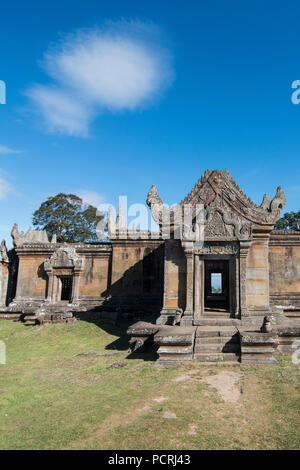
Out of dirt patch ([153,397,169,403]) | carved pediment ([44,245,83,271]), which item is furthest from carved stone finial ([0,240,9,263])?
dirt patch ([153,397,169,403])

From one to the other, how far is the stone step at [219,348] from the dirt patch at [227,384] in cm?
111

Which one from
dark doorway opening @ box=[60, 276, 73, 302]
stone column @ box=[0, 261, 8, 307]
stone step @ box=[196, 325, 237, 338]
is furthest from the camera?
stone column @ box=[0, 261, 8, 307]

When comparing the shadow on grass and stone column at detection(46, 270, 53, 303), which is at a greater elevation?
stone column at detection(46, 270, 53, 303)

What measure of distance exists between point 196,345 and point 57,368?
12.6 feet

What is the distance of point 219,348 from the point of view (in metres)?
8.78

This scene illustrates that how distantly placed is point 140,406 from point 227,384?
2.04m

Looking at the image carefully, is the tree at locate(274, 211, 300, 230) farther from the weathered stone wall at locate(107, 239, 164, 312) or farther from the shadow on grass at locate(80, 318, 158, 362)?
the shadow on grass at locate(80, 318, 158, 362)

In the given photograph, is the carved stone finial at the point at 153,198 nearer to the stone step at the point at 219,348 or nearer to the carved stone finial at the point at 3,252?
the stone step at the point at 219,348

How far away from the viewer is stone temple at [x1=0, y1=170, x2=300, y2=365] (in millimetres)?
9016

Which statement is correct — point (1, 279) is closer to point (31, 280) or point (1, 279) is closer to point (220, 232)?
point (31, 280)

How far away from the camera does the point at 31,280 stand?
64.6ft

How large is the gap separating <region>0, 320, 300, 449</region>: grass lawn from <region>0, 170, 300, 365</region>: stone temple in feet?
2.52

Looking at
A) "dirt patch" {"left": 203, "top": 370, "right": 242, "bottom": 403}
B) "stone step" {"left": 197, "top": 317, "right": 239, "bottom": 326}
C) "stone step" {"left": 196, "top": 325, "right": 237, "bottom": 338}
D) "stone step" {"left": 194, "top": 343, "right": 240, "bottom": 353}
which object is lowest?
"dirt patch" {"left": 203, "top": 370, "right": 242, "bottom": 403}
